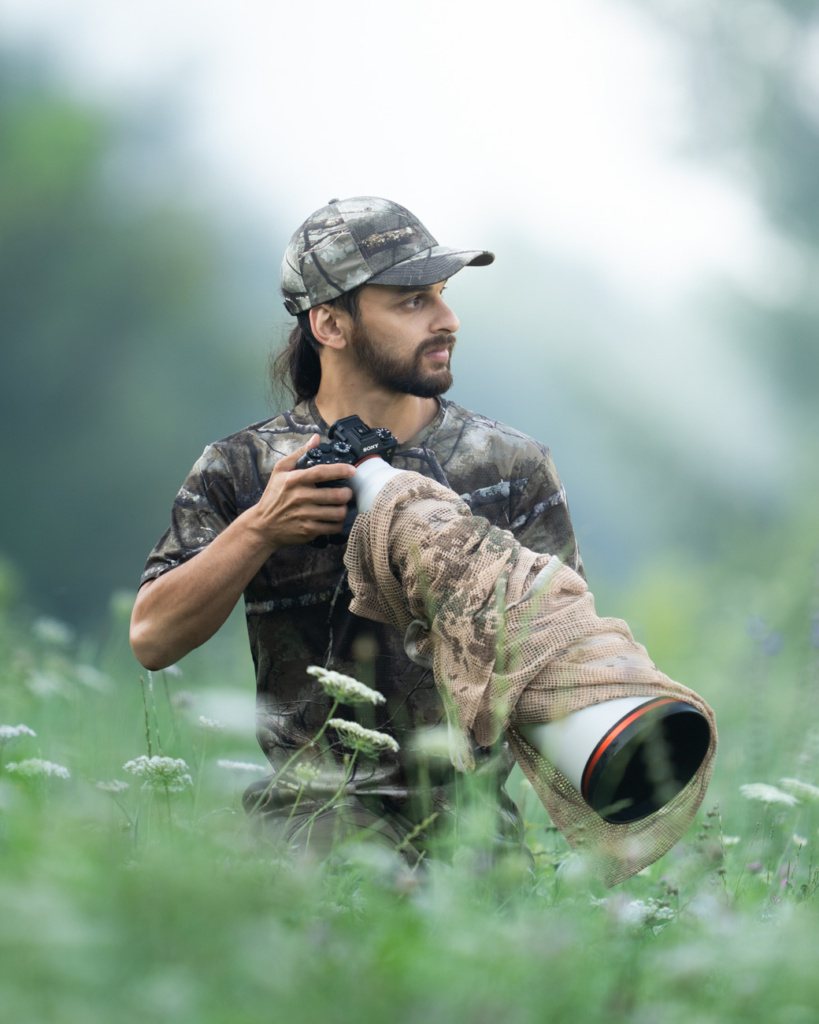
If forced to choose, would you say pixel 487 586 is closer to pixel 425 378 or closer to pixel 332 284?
pixel 425 378

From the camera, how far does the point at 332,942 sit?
50.8 inches

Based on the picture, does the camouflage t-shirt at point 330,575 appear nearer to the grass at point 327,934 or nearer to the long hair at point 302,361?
the long hair at point 302,361

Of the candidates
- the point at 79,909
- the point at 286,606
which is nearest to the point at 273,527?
the point at 286,606

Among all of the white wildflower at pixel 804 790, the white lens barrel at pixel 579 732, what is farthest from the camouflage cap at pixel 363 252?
the white wildflower at pixel 804 790

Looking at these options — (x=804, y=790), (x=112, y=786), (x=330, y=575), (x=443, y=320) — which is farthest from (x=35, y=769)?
(x=804, y=790)

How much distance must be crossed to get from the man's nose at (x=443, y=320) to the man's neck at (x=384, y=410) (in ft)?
0.66

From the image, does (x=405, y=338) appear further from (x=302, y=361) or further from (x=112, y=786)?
(x=112, y=786)

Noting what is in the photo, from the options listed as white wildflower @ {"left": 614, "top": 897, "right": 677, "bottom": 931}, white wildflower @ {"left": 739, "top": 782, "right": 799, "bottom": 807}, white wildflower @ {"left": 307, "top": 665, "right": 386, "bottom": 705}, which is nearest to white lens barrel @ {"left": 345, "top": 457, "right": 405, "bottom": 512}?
white wildflower @ {"left": 307, "top": 665, "right": 386, "bottom": 705}

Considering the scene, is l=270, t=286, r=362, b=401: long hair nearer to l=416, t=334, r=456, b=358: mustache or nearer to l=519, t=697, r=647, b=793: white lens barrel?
l=416, t=334, r=456, b=358: mustache

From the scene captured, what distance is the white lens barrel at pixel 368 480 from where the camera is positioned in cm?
215

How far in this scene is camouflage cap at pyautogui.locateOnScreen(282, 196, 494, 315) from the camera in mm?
2736

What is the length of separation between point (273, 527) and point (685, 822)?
1.07 metres

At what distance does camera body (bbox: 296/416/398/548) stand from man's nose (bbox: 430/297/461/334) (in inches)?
21.8

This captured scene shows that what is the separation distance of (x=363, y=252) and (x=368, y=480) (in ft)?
2.80
